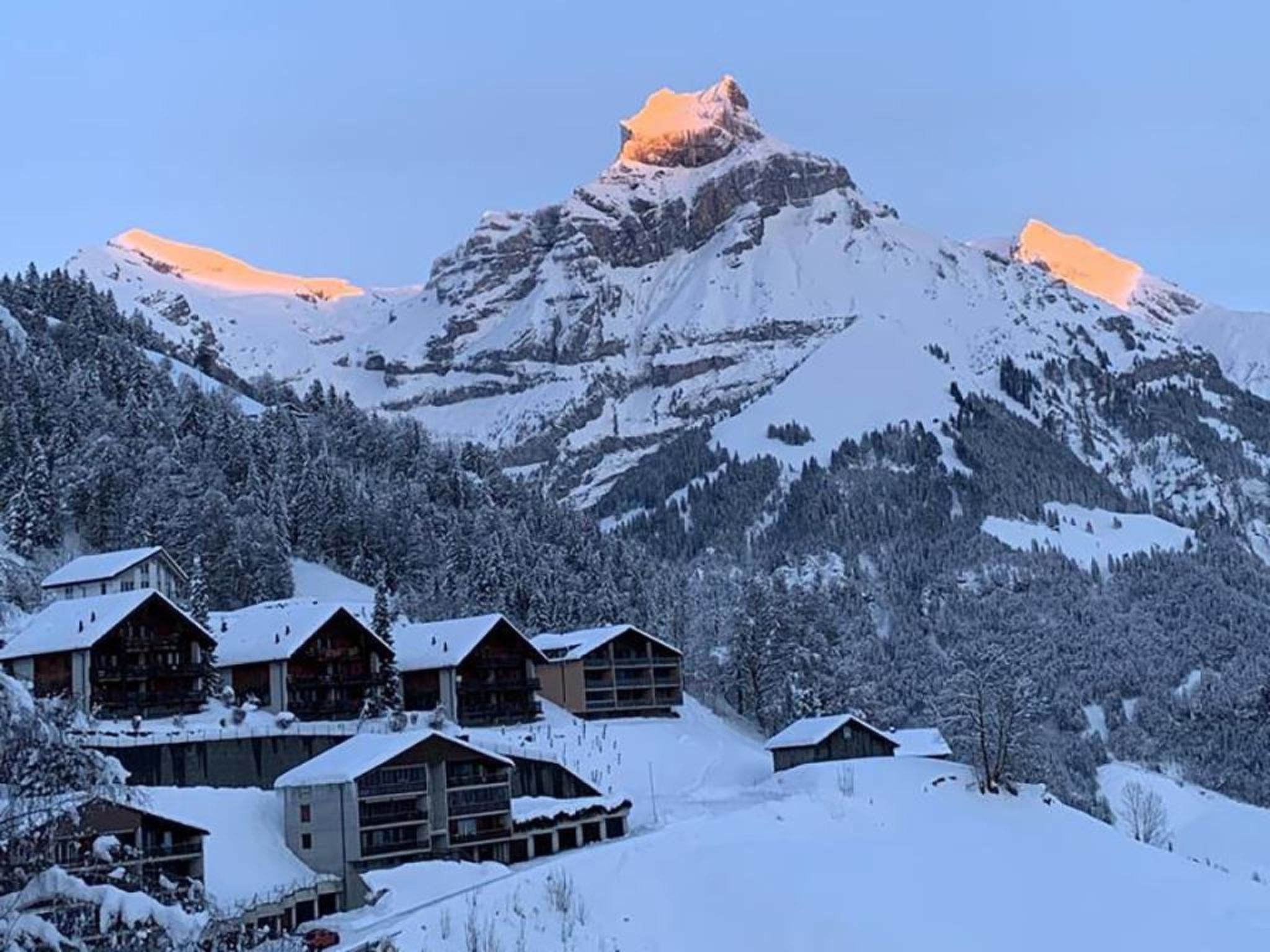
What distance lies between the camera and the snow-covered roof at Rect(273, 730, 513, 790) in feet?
Answer: 196

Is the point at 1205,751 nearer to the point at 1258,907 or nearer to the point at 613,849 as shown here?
the point at 1258,907

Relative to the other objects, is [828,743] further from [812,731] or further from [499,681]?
[499,681]

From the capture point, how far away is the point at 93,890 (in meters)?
16.7

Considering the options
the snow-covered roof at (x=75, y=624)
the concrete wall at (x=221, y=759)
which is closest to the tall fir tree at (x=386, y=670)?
the snow-covered roof at (x=75, y=624)

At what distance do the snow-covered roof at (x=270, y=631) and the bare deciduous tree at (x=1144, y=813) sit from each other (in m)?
51.3

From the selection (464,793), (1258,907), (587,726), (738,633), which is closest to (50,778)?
(464,793)

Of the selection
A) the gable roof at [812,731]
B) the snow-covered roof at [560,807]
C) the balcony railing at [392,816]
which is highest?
the gable roof at [812,731]

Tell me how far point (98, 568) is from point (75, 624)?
1668 centimetres

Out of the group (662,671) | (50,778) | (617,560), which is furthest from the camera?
(617,560)

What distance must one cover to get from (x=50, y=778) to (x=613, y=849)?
3928 cm

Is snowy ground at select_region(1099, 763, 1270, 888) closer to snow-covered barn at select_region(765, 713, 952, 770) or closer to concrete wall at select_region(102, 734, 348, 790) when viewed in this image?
snow-covered barn at select_region(765, 713, 952, 770)

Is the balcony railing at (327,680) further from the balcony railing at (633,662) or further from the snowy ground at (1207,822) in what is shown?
the snowy ground at (1207,822)

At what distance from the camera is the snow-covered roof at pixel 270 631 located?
272ft

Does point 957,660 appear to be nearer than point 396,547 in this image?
No
